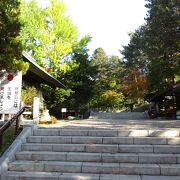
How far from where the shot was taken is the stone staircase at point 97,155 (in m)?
6.29

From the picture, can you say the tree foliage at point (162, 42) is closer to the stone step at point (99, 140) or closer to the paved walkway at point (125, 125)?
the paved walkway at point (125, 125)

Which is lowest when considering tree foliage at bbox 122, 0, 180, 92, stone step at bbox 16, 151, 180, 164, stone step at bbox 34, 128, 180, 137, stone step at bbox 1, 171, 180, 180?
stone step at bbox 1, 171, 180, 180

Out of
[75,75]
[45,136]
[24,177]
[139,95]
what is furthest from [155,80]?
[24,177]

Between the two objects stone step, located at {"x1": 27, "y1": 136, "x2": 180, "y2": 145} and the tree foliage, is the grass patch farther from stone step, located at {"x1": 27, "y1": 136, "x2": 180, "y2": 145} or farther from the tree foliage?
the tree foliage

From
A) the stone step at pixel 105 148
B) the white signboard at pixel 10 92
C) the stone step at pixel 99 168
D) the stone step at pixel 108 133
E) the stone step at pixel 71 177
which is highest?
the white signboard at pixel 10 92

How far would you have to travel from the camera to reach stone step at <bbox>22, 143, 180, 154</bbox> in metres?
7.32

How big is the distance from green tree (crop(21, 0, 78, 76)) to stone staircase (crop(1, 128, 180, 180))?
46.5 ft

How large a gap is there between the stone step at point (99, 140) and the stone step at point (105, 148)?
295 millimetres

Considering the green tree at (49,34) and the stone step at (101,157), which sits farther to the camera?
the green tree at (49,34)

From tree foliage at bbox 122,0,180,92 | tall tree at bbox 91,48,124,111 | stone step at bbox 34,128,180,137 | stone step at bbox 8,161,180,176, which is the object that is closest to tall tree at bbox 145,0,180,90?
tree foliage at bbox 122,0,180,92

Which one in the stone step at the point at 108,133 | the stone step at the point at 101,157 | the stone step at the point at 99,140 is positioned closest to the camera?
the stone step at the point at 101,157

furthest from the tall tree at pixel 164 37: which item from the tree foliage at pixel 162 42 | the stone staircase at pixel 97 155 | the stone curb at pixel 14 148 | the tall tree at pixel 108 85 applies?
the stone curb at pixel 14 148

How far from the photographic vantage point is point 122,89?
37.8 metres

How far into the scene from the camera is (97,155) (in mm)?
6992
